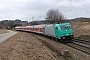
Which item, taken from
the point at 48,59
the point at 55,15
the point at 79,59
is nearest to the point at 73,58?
the point at 79,59

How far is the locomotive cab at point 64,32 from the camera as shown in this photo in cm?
3200

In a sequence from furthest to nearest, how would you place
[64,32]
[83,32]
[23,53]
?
1. [83,32]
2. [64,32]
3. [23,53]

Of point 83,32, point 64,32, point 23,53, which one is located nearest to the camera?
point 23,53

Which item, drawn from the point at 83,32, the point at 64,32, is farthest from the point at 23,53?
the point at 83,32

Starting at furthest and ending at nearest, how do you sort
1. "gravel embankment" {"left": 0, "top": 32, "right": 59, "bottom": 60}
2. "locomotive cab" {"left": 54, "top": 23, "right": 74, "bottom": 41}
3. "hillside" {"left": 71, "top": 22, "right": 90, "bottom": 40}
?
"hillside" {"left": 71, "top": 22, "right": 90, "bottom": 40} → "locomotive cab" {"left": 54, "top": 23, "right": 74, "bottom": 41} → "gravel embankment" {"left": 0, "top": 32, "right": 59, "bottom": 60}

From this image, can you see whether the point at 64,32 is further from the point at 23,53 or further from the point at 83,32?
the point at 23,53

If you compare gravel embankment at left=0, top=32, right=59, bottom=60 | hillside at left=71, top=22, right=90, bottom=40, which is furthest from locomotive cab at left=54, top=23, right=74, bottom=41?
gravel embankment at left=0, top=32, right=59, bottom=60

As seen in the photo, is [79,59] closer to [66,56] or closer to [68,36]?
[66,56]

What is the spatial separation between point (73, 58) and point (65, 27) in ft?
51.5

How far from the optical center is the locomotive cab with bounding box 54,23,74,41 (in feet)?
105

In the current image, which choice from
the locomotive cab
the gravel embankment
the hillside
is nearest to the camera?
the gravel embankment

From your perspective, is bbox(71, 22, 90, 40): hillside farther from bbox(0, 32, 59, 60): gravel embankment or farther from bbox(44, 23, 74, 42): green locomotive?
bbox(0, 32, 59, 60): gravel embankment

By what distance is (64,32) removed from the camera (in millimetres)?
32344

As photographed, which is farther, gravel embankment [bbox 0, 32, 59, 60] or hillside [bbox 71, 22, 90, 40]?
hillside [bbox 71, 22, 90, 40]
